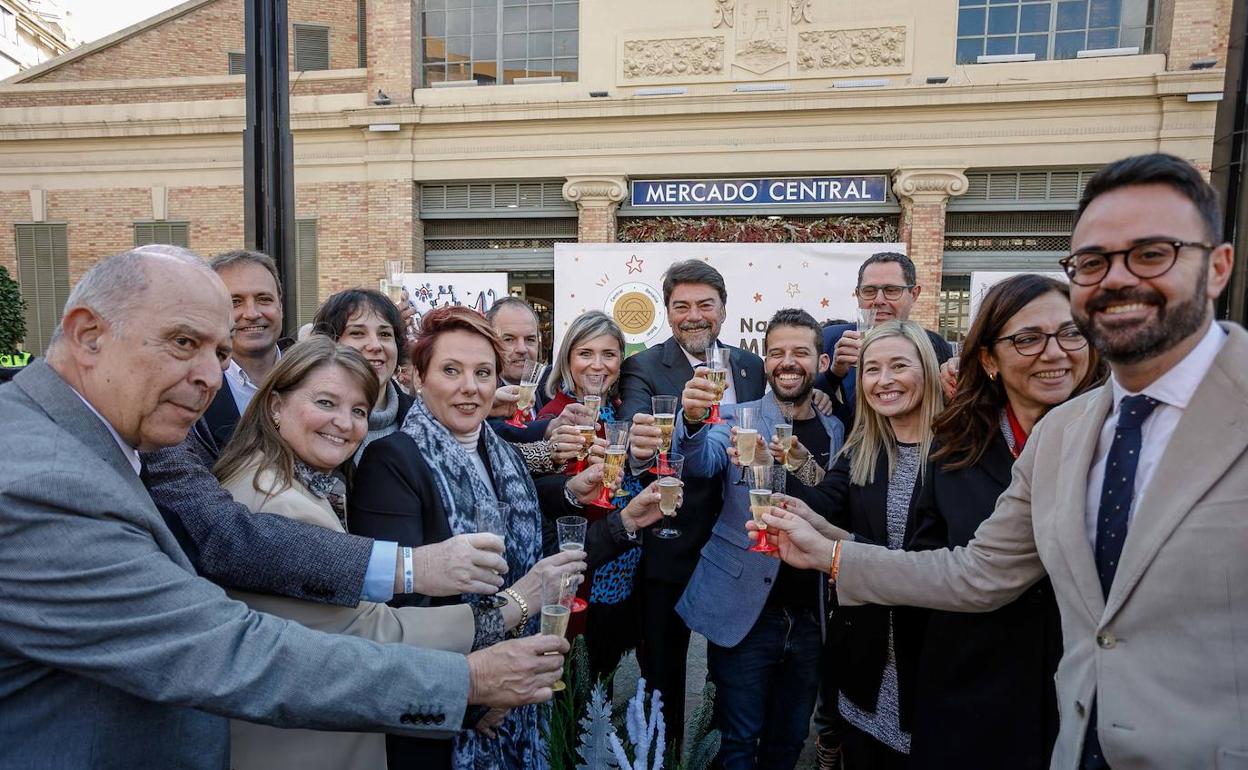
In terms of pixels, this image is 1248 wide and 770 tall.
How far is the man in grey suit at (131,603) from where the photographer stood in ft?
4.16

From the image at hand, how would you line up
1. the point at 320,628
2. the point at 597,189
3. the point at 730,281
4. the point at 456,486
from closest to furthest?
the point at 320,628 < the point at 456,486 < the point at 730,281 < the point at 597,189

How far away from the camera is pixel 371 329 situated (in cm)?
337

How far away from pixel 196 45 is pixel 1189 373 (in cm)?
1948

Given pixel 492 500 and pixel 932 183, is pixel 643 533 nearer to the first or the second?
pixel 492 500

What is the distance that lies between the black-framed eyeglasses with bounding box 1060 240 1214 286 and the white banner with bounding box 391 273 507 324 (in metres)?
9.89

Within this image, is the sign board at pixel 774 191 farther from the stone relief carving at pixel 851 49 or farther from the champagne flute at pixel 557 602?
the champagne flute at pixel 557 602

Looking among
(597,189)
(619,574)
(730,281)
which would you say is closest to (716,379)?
(619,574)

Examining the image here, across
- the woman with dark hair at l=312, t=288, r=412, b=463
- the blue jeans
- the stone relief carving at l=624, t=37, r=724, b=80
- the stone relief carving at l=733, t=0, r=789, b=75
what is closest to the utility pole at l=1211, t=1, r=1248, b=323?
the blue jeans

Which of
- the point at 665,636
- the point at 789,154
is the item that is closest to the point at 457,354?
the point at 665,636

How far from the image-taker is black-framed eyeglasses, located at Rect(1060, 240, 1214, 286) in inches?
59.4

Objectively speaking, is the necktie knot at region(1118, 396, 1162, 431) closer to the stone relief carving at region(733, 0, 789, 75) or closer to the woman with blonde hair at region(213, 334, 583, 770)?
the woman with blonde hair at region(213, 334, 583, 770)

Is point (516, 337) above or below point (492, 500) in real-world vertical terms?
above

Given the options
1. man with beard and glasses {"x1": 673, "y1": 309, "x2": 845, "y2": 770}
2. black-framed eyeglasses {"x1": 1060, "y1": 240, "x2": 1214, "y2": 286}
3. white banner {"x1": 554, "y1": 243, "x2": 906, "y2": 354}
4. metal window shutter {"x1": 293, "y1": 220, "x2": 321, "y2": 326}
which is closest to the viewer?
black-framed eyeglasses {"x1": 1060, "y1": 240, "x2": 1214, "y2": 286}

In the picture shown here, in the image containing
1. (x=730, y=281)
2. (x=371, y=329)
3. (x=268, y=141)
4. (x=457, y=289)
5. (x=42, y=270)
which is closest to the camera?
(x=371, y=329)
